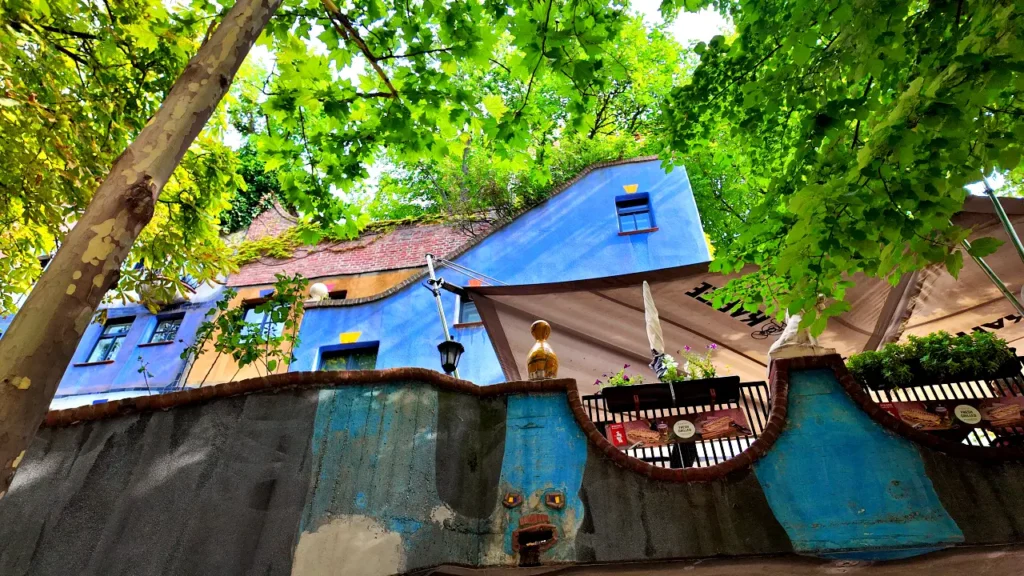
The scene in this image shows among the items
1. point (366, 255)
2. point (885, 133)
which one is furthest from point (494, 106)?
point (366, 255)

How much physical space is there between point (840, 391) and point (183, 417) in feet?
18.6

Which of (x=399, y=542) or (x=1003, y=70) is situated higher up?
(x=1003, y=70)

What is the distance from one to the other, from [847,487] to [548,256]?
7455 mm

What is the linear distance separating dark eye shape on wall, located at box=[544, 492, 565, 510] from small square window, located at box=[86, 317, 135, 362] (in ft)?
39.5

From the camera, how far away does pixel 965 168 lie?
364 cm

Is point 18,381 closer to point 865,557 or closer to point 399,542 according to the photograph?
point 399,542

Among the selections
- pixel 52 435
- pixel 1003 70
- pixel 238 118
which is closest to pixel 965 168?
pixel 1003 70

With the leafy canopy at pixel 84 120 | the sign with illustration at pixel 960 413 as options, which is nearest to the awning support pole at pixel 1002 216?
the sign with illustration at pixel 960 413

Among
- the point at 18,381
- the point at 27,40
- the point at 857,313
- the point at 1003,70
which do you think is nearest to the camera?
the point at 18,381

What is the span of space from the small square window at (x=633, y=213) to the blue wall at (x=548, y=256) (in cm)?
15

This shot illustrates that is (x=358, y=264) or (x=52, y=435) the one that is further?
(x=358, y=264)

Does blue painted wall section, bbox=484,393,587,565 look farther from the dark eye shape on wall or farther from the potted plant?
the potted plant

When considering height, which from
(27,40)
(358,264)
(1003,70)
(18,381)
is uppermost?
(358,264)

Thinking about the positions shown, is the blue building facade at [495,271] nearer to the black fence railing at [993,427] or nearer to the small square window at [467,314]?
the small square window at [467,314]
